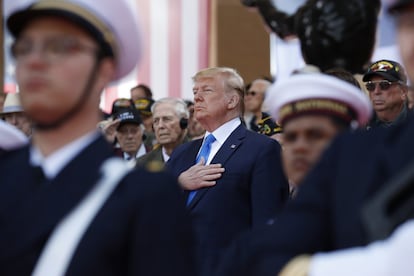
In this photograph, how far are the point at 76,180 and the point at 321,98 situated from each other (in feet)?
1.98

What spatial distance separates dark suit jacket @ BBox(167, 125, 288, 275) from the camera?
5.16 metres

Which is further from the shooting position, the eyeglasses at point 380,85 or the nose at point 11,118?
the nose at point 11,118

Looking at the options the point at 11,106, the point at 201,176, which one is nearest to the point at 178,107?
the point at 11,106

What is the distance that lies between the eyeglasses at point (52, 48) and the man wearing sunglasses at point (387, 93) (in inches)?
147

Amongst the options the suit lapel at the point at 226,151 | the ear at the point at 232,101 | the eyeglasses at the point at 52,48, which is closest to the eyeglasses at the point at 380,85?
the ear at the point at 232,101

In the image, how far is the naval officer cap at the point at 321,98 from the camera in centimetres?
247

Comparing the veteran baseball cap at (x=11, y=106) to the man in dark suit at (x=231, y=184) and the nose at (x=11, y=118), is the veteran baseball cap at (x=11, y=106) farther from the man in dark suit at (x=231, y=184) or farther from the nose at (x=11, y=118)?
the man in dark suit at (x=231, y=184)

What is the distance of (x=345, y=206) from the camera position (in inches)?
79.6

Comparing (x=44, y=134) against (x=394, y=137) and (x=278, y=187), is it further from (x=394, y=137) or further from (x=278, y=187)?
(x=278, y=187)

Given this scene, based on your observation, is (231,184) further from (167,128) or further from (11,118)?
(11,118)

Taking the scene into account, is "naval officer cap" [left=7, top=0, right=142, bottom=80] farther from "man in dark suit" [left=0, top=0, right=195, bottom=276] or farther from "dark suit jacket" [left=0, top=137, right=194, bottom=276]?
"dark suit jacket" [left=0, top=137, right=194, bottom=276]

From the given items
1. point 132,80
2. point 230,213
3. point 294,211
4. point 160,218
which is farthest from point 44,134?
point 132,80

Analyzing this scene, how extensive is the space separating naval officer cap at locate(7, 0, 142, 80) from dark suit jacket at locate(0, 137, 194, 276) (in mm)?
272

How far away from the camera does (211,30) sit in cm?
1082
